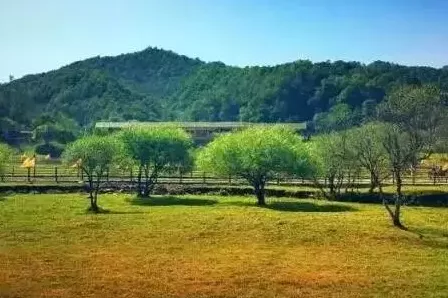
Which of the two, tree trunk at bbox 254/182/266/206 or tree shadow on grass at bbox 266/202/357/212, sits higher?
tree trunk at bbox 254/182/266/206

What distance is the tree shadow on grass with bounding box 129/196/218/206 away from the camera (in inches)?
2295

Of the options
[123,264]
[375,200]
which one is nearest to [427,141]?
[375,200]

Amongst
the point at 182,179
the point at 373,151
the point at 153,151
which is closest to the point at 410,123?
the point at 373,151

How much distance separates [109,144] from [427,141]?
2900cm

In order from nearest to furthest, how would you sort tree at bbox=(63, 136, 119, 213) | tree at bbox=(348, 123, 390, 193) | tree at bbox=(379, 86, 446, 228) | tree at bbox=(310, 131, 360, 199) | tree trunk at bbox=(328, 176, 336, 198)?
tree at bbox=(379, 86, 446, 228), tree at bbox=(348, 123, 390, 193), tree at bbox=(63, 136, 119, 213), tree at bbox=(310, 131, 360, 199), tree trunk at bbox=(328, 176, 336, 198)

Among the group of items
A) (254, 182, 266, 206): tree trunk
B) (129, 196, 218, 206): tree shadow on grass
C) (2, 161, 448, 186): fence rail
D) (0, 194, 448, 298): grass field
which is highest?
(2, 161, 448, 186): fence rail

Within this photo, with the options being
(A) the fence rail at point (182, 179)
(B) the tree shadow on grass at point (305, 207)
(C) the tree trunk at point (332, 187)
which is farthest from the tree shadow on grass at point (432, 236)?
(A) the fence rail at point (182, 179)

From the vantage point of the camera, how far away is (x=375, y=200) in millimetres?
63750

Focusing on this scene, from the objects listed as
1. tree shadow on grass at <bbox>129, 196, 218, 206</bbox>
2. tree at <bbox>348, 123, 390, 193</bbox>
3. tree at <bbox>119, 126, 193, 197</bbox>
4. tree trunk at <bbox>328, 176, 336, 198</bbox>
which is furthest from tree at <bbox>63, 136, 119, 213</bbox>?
tree trunk at <bbox>328, 176, 336, 198</bbox>

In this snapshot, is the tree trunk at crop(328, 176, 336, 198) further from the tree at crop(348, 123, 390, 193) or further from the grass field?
the grass field

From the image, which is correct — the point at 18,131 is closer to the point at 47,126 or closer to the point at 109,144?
the point at 47,126

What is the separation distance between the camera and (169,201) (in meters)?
60.6

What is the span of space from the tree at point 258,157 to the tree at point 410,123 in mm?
15753

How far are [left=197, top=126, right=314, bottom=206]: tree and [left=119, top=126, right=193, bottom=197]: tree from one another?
10.2ft
